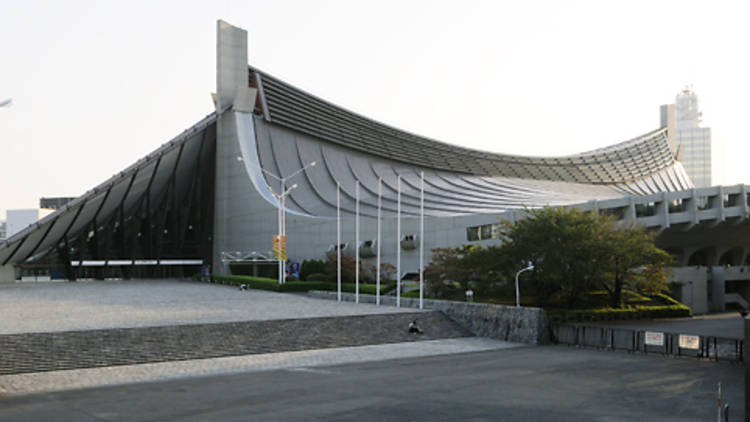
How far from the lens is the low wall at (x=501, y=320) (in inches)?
1041

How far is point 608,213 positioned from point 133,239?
37.9 metres

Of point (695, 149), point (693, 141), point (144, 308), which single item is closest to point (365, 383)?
point (144, 308)

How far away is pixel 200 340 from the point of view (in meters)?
23.1

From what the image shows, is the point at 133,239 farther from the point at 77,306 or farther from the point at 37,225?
the point at 77,306

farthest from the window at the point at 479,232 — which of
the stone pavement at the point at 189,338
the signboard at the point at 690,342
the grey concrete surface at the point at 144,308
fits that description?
the signboard at the point at 690,342

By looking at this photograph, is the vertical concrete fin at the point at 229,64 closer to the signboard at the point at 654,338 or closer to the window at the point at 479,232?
the window at the point at 479,232

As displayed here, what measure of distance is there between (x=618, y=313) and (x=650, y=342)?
346 inches

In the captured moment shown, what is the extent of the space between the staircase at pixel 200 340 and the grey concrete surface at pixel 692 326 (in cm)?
728

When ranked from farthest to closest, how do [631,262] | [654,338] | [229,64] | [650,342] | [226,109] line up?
[229,64] < [226,109] < [631,262] < [650,342] < [654,338]

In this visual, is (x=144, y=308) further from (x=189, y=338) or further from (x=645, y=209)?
(x=645, y=209)

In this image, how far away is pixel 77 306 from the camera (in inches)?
1249

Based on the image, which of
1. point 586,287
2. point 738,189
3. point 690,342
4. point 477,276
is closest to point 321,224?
point 477,276

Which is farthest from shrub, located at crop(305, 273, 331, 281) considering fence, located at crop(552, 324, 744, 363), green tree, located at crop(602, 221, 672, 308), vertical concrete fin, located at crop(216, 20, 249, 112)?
vertical concrete fin, located at crop(216, 20, 249, 112)

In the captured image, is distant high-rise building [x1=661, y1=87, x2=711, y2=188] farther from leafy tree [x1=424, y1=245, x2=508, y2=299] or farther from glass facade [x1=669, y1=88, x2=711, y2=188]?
leafy tree [x1=424, y1=245, x2=508, y2=299]
